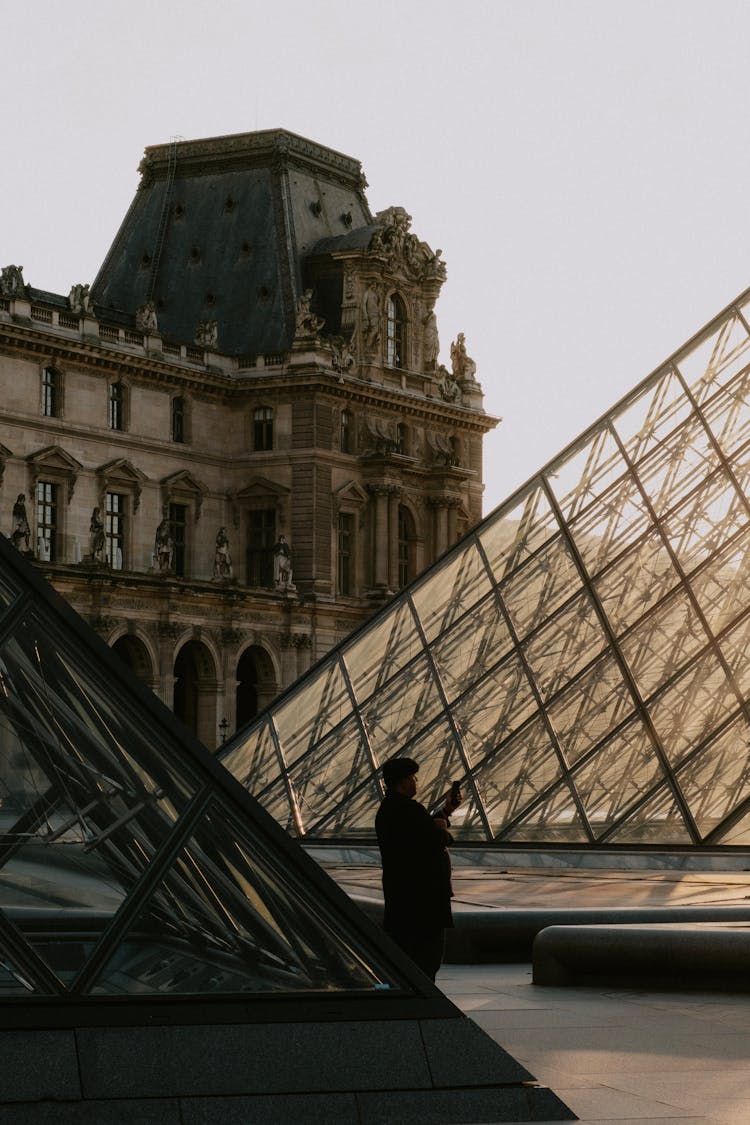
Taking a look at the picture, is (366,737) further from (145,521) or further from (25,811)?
(145,521)

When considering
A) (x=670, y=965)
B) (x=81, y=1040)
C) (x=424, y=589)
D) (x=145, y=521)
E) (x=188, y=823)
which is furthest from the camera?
(x=145, y=521)

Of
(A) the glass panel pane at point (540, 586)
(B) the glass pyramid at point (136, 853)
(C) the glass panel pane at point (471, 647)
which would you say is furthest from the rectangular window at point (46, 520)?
(B) the glass pyramid at point (136, 853)

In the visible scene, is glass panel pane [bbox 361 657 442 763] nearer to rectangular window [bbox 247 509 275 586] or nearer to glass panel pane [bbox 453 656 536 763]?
glass panel pane [bbox 453 656 536 763]

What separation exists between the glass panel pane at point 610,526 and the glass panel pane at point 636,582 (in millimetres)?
176

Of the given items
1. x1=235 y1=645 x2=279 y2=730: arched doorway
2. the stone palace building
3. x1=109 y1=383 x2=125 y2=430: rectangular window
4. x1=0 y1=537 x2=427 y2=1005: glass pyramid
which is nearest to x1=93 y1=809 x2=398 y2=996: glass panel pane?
x1=0 y1=537 x2=427 y2=1005: glass pyramid

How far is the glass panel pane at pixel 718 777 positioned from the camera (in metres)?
18.7

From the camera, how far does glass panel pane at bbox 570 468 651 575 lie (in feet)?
71.1

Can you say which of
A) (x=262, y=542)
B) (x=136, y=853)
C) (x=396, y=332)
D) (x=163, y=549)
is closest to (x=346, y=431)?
(x=262, y=542)

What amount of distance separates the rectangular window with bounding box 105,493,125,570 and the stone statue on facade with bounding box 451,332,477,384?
1535 centimetres

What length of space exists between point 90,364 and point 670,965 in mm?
48061

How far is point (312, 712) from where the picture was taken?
23016mm

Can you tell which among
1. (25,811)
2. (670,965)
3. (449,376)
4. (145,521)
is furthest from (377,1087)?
(449,376)

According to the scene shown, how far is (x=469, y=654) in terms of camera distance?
21.7 m

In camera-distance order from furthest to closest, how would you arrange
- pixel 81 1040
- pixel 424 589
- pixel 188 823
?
1. pixel 424 589
2. pixel 188 823
3. pixel 81 1040
